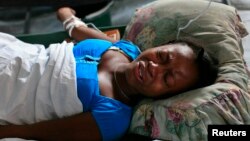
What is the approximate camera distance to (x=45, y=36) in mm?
1665

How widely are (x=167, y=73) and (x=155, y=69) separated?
4cm

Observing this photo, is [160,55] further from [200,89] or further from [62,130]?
[62,130]

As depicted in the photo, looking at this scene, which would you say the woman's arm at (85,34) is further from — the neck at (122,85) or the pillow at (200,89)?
the neck at (122,85)

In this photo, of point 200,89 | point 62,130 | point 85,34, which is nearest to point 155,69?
point 200,89

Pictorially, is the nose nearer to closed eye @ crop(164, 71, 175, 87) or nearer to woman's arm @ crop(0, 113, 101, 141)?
closed eye @ crop(164, 71, 175, 87)

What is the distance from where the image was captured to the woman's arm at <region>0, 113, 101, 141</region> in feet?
3.72

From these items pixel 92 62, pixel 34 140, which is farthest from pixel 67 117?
pixel 92 62

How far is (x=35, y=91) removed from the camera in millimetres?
1173

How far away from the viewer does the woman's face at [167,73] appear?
1.12m

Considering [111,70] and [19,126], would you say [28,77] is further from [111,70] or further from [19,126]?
[111,70]

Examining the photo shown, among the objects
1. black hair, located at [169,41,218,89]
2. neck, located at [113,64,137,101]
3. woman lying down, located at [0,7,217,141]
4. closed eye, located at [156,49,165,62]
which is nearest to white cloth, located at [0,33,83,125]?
woman lying down, located at [0,7,217,141]

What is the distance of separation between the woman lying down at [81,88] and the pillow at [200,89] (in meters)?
0.05

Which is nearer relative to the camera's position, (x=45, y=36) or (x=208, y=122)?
(x=208, y=122)

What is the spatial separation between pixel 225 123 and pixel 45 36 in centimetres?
96
